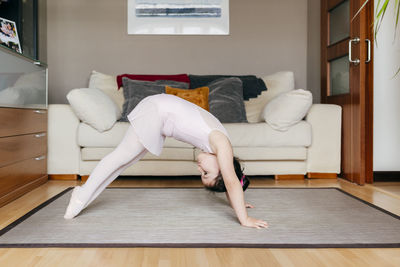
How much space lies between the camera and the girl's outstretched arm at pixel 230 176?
176cm

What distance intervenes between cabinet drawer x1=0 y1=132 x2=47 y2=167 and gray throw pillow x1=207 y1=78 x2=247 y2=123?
1498 mm

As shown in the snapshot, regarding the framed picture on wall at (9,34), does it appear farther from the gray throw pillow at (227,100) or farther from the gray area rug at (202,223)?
the gray throw pillow at (227,100)

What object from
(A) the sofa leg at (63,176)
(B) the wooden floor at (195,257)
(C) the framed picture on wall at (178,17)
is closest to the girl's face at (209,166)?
(B) the wooden floor at (195,257)

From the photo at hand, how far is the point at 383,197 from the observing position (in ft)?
8.60

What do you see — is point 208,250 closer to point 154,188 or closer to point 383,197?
point 154,188

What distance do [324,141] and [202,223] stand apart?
72.0 inches

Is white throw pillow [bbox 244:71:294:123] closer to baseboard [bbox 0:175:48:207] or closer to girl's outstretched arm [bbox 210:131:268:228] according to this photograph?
baseboard [bbox 0:175:48:207]

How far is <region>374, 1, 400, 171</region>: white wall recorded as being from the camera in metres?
3.28

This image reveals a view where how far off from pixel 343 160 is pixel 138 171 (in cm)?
178

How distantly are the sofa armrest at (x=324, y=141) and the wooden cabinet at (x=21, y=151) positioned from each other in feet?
7.25

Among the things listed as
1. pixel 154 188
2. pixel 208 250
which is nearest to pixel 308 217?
pixel 208 250

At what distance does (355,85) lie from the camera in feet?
10.5

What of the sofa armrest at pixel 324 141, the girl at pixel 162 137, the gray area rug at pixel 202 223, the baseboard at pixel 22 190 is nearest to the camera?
the gray area rug at pixel 202 223

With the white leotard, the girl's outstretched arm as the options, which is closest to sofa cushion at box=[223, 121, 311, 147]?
the white leotard
